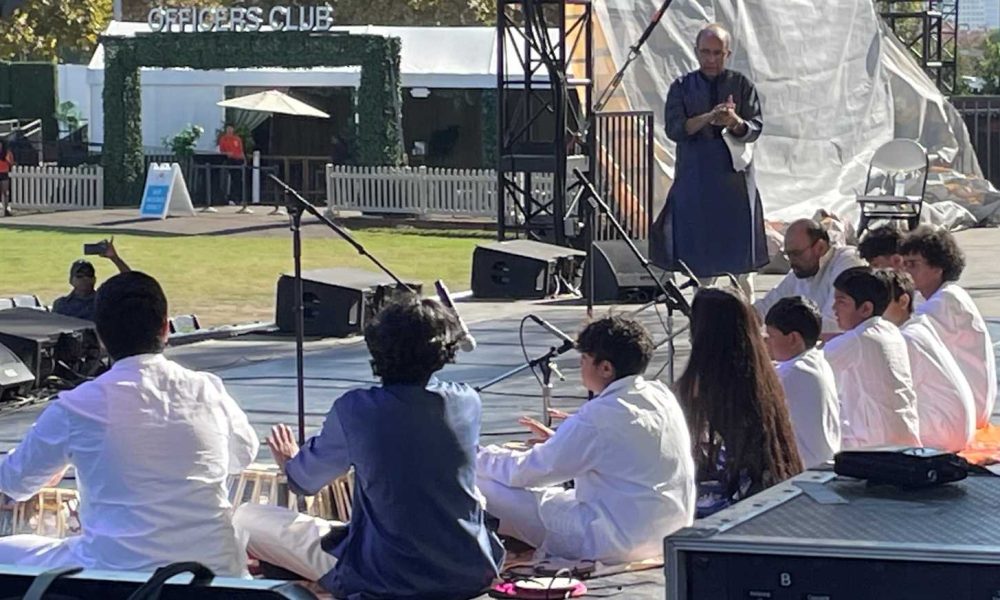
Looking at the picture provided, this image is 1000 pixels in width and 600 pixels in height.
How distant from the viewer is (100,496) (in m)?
4.49

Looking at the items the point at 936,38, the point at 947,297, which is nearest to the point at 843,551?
the point at 947,297

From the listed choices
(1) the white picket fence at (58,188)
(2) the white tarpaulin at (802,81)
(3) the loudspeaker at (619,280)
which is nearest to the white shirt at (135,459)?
(3) the loudspeaker at (619,280)

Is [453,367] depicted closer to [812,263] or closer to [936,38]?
[812,263]

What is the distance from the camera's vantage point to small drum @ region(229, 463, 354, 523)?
589cm

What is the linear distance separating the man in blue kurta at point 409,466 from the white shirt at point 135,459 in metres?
0.39

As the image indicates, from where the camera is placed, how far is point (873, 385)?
6.43m

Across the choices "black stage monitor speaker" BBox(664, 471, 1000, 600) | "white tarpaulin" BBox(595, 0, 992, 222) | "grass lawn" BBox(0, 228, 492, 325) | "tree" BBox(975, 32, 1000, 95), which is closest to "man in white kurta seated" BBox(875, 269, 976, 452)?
"black stage monitor speaker" BBox(664, 471, 1000, 600)

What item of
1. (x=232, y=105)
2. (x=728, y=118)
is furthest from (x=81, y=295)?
(x=232, y=105)

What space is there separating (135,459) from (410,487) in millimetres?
740

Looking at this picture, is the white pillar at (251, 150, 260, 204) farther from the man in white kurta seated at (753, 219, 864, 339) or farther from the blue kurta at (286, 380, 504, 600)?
the blue kurta at (286, 380, 504, 600)

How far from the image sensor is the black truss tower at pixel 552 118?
637 inches

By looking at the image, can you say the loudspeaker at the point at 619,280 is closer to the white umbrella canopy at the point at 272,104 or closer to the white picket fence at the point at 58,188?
the white umbrella canopy at the point at 272,104

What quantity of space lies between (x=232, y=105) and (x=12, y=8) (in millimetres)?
22429

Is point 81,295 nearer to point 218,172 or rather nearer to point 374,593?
point 374,593
